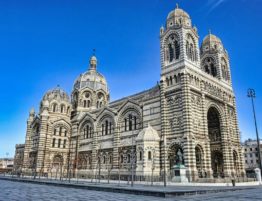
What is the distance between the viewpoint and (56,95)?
5934cm

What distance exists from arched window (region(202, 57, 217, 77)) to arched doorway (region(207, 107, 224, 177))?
316 inches

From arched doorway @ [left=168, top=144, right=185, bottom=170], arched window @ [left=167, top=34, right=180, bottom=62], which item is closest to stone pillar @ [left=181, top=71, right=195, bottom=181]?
arched doorway @ [left=168, top=144, right=185, bottom=170]

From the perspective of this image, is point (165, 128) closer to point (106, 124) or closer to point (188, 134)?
point (188, 134)

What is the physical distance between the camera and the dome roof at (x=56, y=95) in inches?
2310

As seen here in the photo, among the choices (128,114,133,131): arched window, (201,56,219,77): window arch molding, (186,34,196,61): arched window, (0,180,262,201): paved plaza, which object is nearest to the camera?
(0,180,262,201): paved plaza

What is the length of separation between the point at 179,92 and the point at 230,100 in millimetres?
14123

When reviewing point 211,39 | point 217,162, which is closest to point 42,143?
point 217,162

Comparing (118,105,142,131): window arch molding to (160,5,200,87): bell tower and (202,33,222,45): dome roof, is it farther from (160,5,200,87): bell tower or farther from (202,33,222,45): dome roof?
(202,33,222,45): dome roof

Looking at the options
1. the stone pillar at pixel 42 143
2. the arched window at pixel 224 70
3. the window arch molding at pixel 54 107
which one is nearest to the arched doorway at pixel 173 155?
the arched window at pixel 224 70

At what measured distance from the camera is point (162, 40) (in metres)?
41.5

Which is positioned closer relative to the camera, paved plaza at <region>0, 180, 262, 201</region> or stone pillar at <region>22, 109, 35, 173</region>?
paved plaza at <region>0, 180, 262, 201</region>

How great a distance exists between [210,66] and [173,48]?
1084cm

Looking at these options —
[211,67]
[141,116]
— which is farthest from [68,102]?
[211,67]

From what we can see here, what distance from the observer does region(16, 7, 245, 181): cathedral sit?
3494 centimetres
